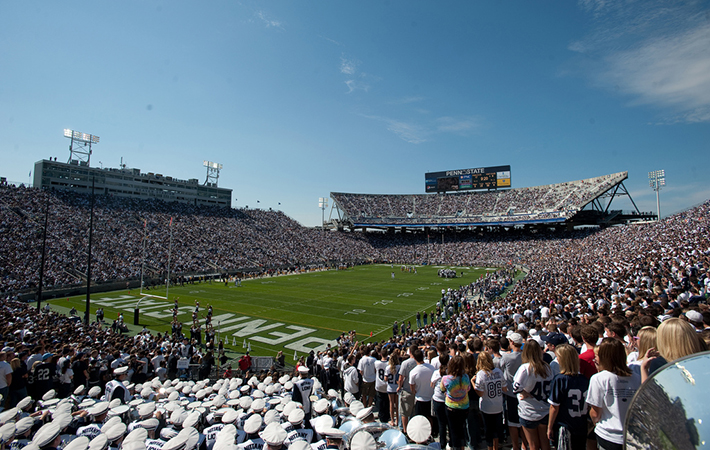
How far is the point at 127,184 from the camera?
188 feet

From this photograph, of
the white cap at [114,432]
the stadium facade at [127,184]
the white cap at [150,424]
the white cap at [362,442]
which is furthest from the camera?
the stadium facade at [127,184]

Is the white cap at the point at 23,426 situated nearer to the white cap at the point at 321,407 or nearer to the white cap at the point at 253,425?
the white cap at the point at 253,425

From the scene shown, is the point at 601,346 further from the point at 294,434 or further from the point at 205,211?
the point at 205,211

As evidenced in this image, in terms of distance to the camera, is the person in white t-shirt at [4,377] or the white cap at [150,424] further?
the person in white t-shirt at [4,377]

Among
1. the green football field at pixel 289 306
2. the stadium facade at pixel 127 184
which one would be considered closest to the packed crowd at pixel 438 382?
the green football field at pixel 289 306

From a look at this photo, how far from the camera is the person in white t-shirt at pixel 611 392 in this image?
10.1 feet

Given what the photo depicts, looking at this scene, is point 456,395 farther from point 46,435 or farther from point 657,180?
point 657,180

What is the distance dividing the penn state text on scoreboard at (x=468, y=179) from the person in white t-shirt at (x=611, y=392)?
7296 cm

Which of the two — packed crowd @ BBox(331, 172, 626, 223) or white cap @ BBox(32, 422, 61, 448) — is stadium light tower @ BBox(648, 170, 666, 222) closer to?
packed crowd @ BBox(331, 172, 626, 223)

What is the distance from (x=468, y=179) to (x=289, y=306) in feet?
188

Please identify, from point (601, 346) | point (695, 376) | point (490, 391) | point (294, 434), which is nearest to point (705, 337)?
point (601, 346)

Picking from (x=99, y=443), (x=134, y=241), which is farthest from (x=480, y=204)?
(x=99, y=443)

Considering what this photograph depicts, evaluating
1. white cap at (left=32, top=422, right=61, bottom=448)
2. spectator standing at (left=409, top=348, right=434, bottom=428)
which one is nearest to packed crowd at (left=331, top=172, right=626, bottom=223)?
spectator standing at (left=409, top=348, right=434, bottom=428)

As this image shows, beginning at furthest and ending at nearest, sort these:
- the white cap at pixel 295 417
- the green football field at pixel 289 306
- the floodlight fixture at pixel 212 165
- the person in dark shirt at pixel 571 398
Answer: the floodlight fixture at pixel 212 165 → the green football field at pixel 289 306 → the white cap at pixel 295 417 → the person in dark shirt at pixel 571 398
